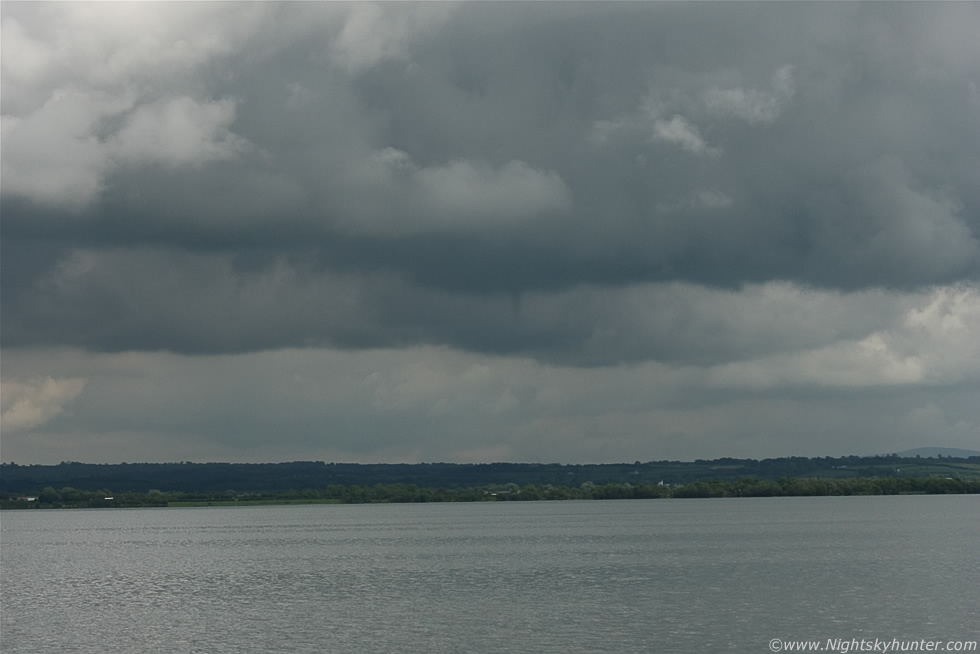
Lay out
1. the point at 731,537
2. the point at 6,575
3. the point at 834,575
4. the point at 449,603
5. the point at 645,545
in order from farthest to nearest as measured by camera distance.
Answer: the point at 731,537, the point at 645,545, the point at 6,575, the point at 834,575, the point at 449,603

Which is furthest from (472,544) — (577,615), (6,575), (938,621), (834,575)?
(938,621)

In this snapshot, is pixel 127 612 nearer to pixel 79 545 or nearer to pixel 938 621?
pixel 938 621

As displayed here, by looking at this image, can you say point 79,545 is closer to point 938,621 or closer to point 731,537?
point 731,537

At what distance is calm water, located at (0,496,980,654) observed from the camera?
197ft

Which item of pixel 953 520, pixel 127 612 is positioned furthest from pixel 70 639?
pixel 953 520

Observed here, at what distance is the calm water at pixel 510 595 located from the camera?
2363 inches

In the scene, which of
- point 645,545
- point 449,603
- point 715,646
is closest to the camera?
point 715,646

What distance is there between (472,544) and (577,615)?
269 feet

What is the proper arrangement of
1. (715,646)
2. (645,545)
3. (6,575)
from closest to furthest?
(715,646) → (6,575) → (645,545)

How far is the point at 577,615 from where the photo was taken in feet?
220

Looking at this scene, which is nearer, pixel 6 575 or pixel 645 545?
pixel 6 575

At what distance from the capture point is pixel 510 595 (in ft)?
262

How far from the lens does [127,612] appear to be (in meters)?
77.1

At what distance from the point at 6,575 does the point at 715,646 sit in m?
88.6
